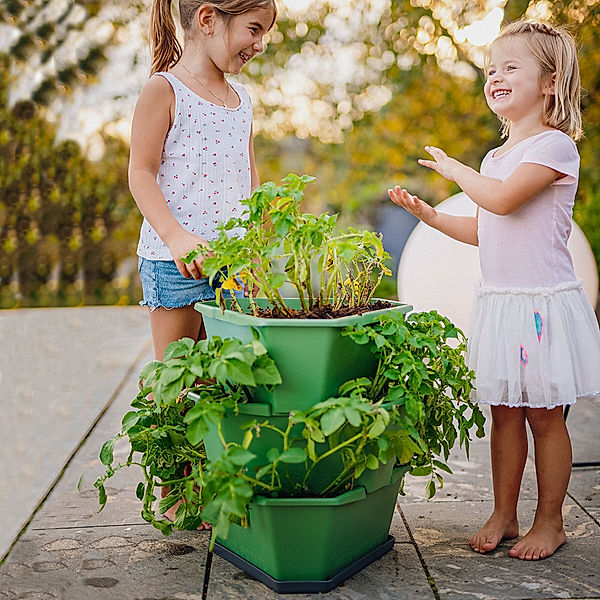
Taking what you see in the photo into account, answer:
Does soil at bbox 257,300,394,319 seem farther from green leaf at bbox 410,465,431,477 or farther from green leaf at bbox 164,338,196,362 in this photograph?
green leaf at bbox 410,465,431,477

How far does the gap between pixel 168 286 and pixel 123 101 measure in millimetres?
4480

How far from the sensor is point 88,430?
9.43 ft

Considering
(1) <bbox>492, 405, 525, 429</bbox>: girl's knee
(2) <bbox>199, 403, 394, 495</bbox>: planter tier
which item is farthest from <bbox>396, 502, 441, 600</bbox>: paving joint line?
(1) <bbox>492, 405, 525, 429</bbox>: girl's knee

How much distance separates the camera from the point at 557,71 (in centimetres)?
182

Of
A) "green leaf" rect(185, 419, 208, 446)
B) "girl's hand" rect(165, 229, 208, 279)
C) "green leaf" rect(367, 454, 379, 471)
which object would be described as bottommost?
"green leaf" rect(367, 454, 379, 471)

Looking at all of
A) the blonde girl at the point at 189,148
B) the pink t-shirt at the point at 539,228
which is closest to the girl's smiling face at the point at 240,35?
the blonde girl at the point at 189,148

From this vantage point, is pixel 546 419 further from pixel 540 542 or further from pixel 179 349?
pixel 179 349

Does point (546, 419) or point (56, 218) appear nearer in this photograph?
point (546, 419)

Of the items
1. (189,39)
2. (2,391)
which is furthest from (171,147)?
(2,391)

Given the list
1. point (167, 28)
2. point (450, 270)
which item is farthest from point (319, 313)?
point (450, 270)

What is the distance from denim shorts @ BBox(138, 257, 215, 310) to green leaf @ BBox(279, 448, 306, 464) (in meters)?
0.62

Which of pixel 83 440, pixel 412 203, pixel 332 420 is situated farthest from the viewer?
pixel 83 440

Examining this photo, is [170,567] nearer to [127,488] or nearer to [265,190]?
[127,488]

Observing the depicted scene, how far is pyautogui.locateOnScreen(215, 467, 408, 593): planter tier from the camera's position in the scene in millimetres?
1563
